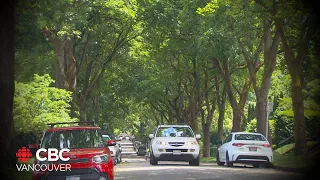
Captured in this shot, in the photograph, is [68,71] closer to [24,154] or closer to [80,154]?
[24,154]

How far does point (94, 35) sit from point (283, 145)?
1460cm

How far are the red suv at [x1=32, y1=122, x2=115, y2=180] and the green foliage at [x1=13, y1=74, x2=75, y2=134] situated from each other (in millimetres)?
9801

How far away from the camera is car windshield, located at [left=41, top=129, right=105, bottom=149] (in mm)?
12758

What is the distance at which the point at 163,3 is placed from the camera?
30906 mm

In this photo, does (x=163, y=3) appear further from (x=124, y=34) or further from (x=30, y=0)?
(x=30, y=0)

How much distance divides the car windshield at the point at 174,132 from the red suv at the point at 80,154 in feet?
30.8

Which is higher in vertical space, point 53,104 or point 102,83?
point 102,83

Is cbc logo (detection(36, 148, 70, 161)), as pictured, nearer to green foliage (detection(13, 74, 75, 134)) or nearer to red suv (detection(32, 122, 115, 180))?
red suv (detection(32, 122, 115, 180))

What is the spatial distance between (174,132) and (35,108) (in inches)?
253

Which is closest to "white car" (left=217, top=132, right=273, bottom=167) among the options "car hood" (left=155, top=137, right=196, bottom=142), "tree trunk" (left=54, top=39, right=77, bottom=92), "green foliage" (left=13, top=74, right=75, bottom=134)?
"car hood" (left=155, top=137, right=196, bottom=142)

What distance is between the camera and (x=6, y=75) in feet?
52.1

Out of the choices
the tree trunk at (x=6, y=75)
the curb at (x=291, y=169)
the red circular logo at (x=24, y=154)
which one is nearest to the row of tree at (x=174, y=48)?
the tree trunk at (x=6, y=75)

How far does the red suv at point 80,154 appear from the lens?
11.9m

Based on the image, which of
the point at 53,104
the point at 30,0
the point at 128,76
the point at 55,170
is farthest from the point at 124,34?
the point at 55,170
